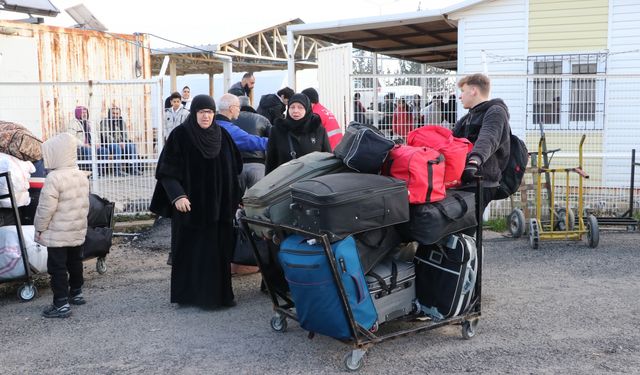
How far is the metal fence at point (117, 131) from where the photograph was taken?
9828 mm

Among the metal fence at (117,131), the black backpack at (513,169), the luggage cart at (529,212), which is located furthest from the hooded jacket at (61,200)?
the luggage cart at (529,212)

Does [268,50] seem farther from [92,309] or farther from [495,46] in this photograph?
[92,309]

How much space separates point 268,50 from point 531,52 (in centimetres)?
1170

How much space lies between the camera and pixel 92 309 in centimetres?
585

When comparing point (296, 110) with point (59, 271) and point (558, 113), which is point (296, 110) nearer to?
point (59, 271)

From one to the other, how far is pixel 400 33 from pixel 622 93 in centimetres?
509

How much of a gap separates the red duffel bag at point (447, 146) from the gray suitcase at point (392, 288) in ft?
2.21

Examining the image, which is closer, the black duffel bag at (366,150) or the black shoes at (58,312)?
the black duffel bag at (366,150)

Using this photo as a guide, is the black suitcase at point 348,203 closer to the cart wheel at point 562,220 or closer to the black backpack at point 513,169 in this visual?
the black backpack at point 513,169

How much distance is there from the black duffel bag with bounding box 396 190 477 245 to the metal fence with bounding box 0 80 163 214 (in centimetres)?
628

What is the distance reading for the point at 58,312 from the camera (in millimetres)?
5598

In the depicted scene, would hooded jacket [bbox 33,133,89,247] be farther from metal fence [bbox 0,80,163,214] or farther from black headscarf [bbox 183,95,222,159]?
metal fence [bbox 0,80,163,214]

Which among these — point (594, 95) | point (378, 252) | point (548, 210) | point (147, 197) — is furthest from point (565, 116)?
point (378, 252)

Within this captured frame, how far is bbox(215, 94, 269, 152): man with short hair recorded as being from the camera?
6.58m
